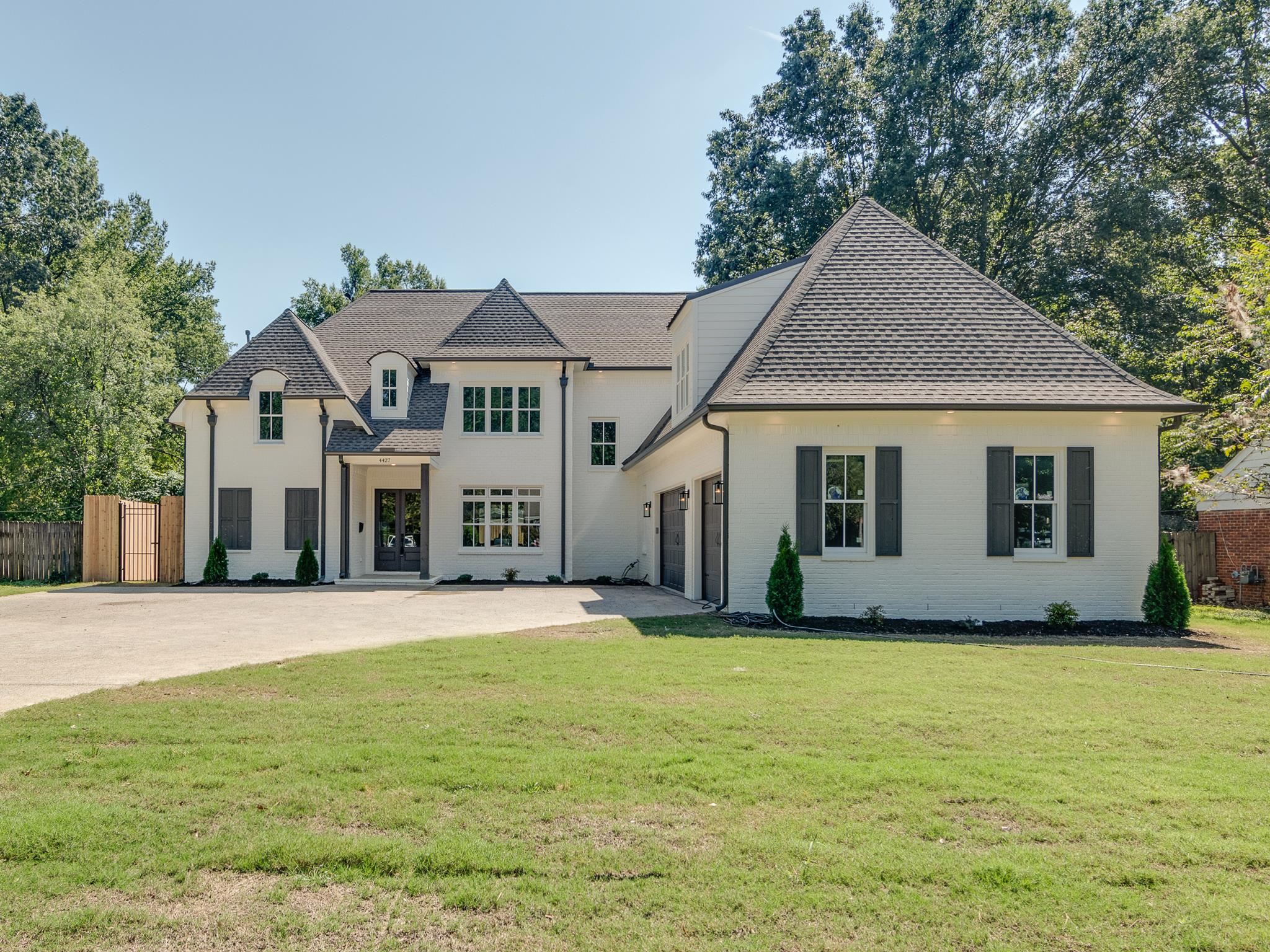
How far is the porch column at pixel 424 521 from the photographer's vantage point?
1992cm

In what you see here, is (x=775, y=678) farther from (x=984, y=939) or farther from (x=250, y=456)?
(x=250, y=456)

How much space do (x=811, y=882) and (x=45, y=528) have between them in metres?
23.6

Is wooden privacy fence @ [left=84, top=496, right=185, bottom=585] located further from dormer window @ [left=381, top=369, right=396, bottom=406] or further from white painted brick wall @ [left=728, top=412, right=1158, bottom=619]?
white painted brick wall @ [left=728, top=412, right=1158, bottom=619]

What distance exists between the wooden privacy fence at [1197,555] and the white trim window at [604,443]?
13709 mm

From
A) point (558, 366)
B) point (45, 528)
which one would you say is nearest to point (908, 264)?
point (558, 366)

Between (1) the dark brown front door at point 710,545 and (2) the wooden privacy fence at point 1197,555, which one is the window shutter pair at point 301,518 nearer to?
(1) the dark brown front door at point 710,545

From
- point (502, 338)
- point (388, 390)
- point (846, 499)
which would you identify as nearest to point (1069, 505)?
point (846, 499)

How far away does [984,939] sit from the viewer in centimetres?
286

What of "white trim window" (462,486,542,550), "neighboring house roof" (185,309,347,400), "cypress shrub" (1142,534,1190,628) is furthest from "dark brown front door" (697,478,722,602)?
"neighboring house roof" (185,309,347,400)

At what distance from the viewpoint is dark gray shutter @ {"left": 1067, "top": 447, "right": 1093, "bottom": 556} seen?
39.7 ft

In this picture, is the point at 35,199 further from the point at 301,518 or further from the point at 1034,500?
the point at 1034,500

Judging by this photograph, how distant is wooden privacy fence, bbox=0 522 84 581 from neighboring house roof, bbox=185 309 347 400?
518cm

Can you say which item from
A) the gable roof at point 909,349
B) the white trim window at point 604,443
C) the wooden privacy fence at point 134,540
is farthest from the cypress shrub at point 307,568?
the gable roof at point 909,349

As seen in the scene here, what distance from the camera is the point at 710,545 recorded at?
1459 centimetres
